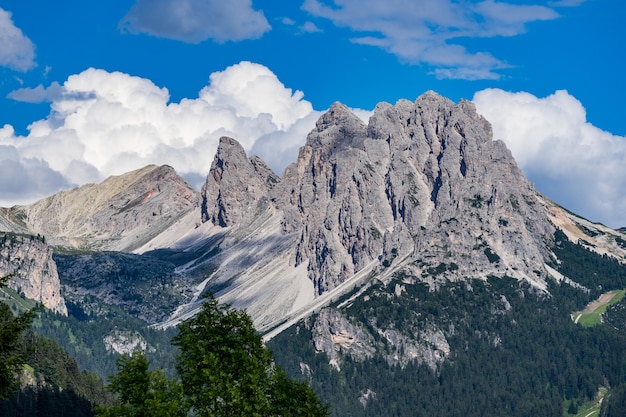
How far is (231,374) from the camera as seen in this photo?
98.4 meters

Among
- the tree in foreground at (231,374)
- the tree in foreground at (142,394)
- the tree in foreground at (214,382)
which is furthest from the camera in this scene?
the tree in foreground at (231,374)

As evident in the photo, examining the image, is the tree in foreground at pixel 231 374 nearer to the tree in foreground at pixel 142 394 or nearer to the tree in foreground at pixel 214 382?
Result: the tree in foreground at pixel 214 382

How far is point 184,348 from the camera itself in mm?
101000

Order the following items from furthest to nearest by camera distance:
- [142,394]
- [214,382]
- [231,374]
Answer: [231,374], [214,382], [142,394]

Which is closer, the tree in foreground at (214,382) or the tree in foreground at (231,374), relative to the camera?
the tree in foreground at (214,382)

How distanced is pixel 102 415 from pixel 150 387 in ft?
19.0

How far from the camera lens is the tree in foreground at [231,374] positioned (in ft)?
309

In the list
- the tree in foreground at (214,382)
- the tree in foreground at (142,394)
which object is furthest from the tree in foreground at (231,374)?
the tree in foreground at (142,394)

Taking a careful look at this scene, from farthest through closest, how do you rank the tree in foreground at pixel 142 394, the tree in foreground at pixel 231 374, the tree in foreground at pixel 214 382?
1. the tree in foreground at pixel 231 374
2. the tree in foreground at pixel 214 382
3. the tree in foreground at pixel 142 394

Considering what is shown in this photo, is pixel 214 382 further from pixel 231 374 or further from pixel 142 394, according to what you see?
pixel 142 394

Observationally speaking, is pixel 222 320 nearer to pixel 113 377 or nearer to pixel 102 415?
pixel 113 377

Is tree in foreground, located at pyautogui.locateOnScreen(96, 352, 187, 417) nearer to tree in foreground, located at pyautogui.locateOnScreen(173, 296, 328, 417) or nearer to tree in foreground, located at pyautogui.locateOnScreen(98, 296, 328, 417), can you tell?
tree in foreground, located at pyautogui.locateOnScreen(98, 296, 328, 417)

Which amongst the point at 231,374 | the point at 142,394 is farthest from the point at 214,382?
the point at 142,394

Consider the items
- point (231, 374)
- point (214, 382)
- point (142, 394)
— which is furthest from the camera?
point (231, 374)
